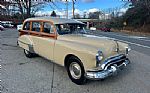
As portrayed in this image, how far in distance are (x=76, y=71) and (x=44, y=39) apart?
1781 millimetres

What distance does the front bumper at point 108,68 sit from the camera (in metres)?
4.79

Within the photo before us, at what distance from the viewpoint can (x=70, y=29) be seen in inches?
260

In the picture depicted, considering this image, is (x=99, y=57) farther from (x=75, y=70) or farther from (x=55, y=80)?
(x=55, y=80)

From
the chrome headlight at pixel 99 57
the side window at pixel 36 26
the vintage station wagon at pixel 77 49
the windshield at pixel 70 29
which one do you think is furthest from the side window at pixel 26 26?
the chrome headlight at pixel 99 57

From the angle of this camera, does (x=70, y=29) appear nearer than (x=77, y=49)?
No

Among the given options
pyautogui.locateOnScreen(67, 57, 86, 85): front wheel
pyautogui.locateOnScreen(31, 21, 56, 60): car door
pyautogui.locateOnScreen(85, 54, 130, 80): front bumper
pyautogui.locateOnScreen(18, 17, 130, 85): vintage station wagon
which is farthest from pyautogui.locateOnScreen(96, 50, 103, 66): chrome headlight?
pyautogui.locateOnScreen(31, 21, 56, 60): car door

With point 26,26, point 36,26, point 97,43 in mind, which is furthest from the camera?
point 26,26

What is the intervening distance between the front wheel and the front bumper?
30 centimetres

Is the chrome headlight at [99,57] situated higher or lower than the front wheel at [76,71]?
higher

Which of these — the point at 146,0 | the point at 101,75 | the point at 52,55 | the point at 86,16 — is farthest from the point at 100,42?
the point at 86,16

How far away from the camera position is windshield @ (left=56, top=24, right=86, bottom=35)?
6.27 meters

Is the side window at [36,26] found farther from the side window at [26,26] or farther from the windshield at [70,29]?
the windshield at [70,29]

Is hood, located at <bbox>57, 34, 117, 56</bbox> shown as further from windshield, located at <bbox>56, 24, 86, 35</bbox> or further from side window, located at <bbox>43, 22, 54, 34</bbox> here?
side window, located at <bbox>43, 22, 54, 34</bbox>

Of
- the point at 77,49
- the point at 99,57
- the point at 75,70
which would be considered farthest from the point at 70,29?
the point at 99,57
